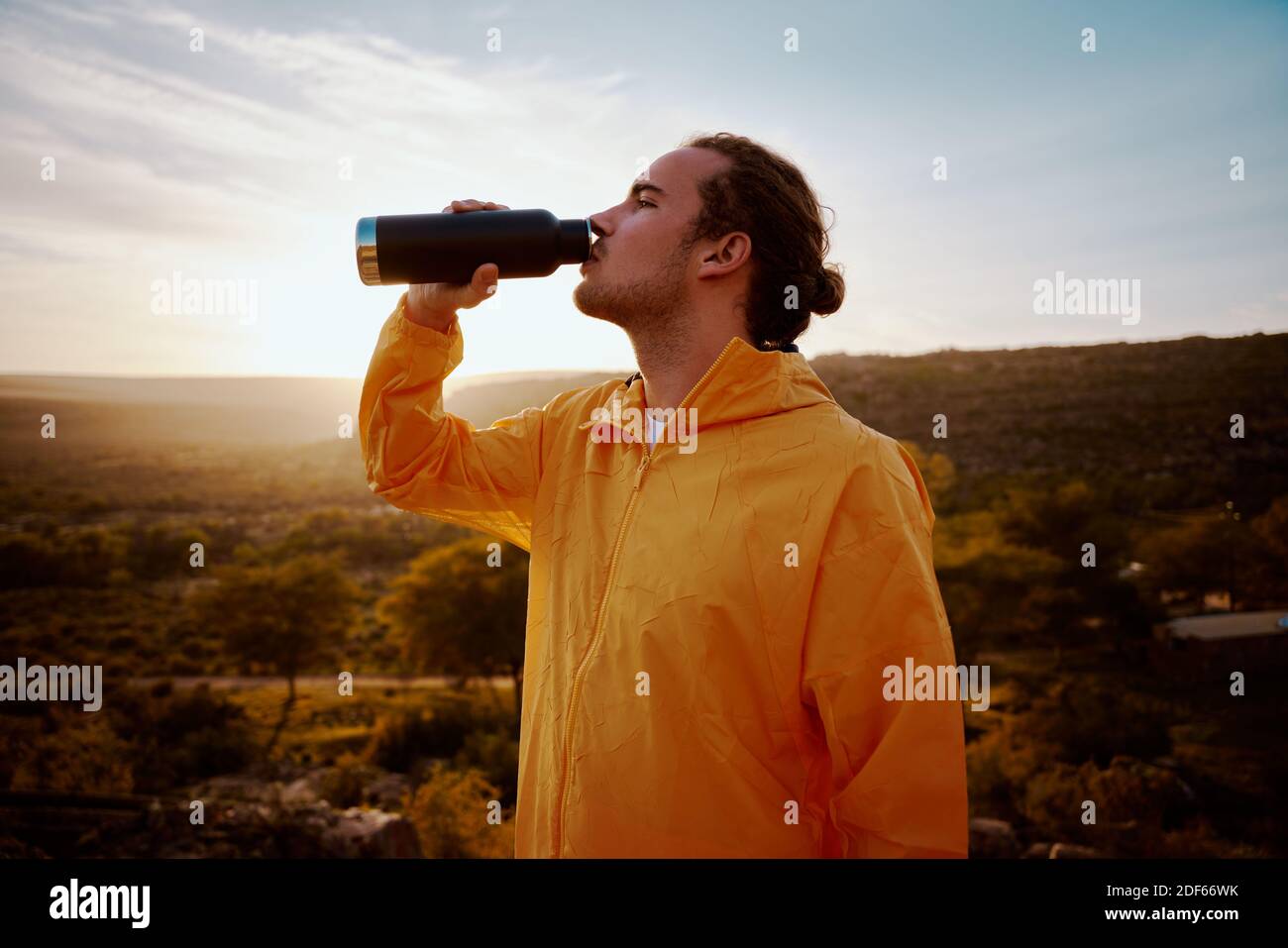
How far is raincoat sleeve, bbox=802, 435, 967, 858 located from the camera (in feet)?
5.84

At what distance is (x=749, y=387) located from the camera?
2.24 metres

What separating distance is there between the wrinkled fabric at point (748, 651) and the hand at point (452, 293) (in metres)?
0.61

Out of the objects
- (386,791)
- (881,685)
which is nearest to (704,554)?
(881,685)

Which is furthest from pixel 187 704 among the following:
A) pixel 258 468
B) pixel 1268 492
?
pixel 1268 492

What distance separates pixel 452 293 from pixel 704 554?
106cm

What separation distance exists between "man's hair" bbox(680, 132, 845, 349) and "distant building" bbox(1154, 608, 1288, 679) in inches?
1254

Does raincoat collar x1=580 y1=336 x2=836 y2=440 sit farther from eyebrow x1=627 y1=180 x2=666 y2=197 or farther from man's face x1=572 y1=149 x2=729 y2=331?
eyebrow x1=627 y1=180 x2=666 y2=197

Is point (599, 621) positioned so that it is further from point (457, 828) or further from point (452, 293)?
point (457, 828)

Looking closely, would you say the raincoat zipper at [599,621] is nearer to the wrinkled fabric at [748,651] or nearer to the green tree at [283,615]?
the wrinkled fabric at [748,651]

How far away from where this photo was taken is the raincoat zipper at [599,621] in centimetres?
208

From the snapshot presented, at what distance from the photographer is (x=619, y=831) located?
199 centimetres

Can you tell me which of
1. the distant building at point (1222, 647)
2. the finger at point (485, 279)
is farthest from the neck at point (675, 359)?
the distant building at point (1222, 647)
